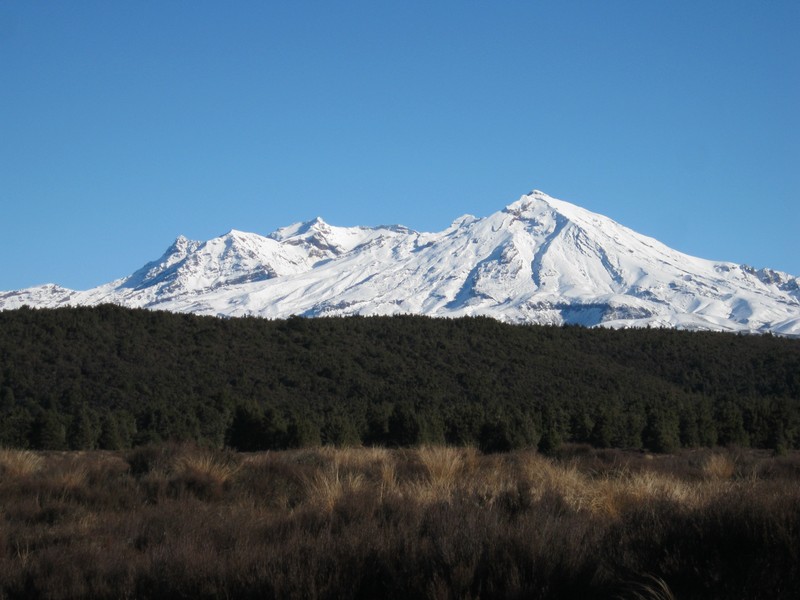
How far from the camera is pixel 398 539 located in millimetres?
5320

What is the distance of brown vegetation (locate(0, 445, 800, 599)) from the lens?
4582mm

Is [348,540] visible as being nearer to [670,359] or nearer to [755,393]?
[755,393]

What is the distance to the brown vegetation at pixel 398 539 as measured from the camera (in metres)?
4.58

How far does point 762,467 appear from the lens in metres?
11.4

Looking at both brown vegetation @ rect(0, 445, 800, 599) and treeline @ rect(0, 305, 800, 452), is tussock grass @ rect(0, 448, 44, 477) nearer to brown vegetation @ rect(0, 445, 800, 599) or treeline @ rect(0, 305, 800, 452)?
brown vegetation @ rect(0, 445, 800, 599)

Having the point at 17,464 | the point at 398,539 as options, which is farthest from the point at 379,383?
the point at 398,539

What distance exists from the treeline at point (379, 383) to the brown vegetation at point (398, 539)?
20.6 m

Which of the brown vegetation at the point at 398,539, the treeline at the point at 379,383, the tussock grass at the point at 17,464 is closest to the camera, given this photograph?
the brown vegetation at the point at 398,539

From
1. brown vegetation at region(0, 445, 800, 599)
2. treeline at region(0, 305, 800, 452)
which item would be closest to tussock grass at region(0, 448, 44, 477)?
brown vegetation at region(0, 445, 800, 599)

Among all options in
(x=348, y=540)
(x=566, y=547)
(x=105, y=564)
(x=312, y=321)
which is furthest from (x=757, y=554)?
(x=312, y=321)

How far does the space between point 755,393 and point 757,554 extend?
5962 centimetres

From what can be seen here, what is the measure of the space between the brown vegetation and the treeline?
67.5 ft

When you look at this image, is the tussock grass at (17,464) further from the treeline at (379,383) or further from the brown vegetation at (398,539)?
the treeline at (379,383)

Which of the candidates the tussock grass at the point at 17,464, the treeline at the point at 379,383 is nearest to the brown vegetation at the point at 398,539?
the tussock grass at the point at 17,464
